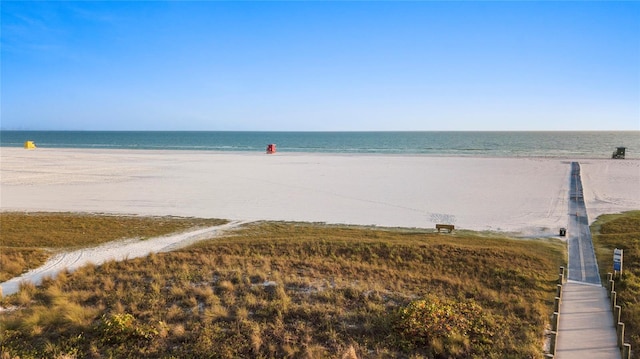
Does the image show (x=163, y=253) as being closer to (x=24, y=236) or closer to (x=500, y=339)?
(x=24, y=236)

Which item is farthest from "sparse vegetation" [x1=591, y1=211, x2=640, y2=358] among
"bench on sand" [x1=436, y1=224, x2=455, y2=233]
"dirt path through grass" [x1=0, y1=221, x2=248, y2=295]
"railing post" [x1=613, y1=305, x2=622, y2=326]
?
"dirt path through grass" [x1=0, y1=221, x2=248, y2=295]

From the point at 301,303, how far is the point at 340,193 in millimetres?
20809

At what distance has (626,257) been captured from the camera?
15742 millimetres

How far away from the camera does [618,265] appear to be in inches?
534

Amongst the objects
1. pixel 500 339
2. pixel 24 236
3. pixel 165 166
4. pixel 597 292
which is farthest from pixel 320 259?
pixel 165 166

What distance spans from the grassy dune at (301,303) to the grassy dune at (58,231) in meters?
3.44

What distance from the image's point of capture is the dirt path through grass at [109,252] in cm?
1432

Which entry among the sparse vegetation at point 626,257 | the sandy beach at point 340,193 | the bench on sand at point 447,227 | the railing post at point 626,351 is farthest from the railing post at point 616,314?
the sandy beach at point 340,193

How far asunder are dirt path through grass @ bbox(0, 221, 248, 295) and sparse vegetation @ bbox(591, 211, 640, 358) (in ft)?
51.7

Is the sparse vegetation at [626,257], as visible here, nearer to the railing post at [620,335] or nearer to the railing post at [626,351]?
the railing post at [620,335]

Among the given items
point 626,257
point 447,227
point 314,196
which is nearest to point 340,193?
point 314,196

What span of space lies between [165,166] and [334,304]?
147ft

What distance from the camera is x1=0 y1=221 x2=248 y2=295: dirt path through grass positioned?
1432 cm

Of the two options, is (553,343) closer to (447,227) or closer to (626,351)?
(626,351)
